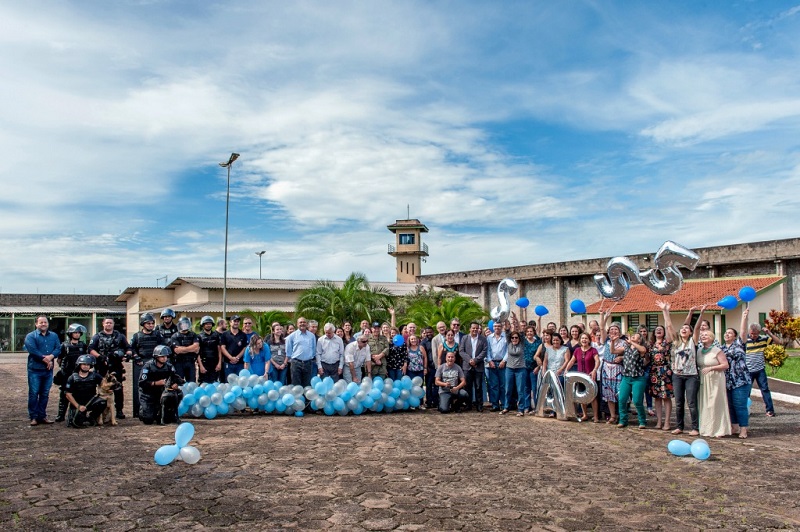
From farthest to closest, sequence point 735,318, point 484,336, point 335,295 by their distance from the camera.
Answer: point 735,318, point 335,295, point 484,336

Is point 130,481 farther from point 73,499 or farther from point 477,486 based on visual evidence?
point 477,486

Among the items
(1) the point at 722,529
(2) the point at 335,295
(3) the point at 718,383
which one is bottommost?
(1) the point at 722,529

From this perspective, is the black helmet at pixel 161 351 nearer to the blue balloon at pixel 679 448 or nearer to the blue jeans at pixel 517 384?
the blue jeans at pixel 517 384

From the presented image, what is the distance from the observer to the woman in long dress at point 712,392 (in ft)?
31.8

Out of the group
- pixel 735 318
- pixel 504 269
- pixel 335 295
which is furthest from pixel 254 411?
pixel 504 269

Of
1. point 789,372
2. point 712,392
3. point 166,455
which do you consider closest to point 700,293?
point 789,372

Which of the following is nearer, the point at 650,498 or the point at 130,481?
the point at 650,498

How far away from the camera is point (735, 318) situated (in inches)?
1175

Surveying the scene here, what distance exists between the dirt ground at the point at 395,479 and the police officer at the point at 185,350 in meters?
1.62

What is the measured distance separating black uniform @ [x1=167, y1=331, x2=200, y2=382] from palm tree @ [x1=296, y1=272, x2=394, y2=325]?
13433mm

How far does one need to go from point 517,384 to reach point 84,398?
7.35m

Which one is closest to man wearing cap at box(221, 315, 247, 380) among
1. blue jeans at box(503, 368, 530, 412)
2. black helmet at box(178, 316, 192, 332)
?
black helmet at box(178, 316, 192, 332)

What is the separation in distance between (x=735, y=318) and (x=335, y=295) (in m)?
18.0

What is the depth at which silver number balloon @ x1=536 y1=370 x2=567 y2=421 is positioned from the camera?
11.5 m
